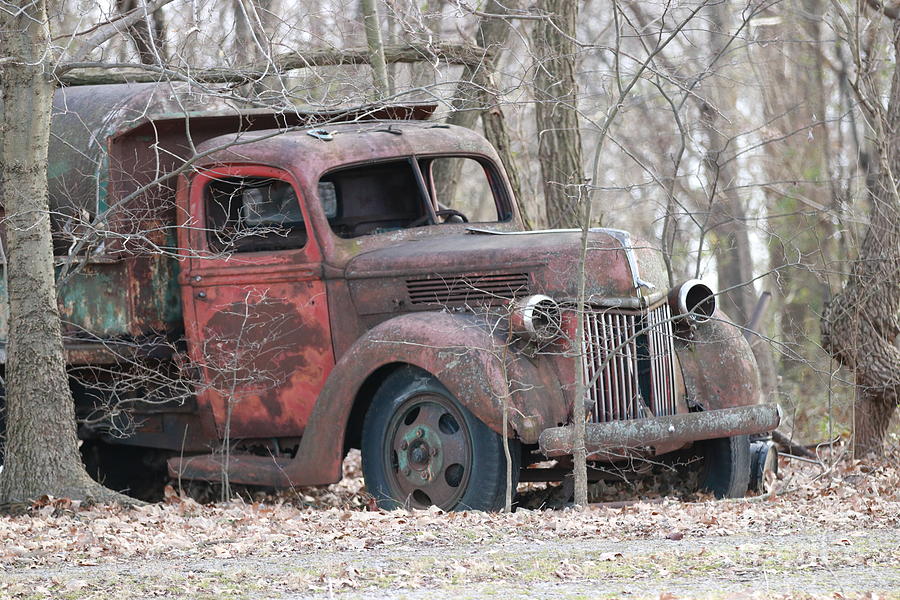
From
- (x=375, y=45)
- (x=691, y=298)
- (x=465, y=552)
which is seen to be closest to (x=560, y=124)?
(x=375, y=45)

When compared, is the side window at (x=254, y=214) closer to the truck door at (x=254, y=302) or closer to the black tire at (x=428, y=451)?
the truck door at (x=254, y=302)

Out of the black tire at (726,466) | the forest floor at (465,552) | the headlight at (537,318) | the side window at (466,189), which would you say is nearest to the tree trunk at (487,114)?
the side window at (466,189)

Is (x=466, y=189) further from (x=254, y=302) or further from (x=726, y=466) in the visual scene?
(x=726, y=466)

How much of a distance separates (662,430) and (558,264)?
1057 mm

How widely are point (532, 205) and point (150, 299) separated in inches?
310

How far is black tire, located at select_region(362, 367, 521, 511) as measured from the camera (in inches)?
257

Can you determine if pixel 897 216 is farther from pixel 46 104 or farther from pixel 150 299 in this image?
pixel 46 104

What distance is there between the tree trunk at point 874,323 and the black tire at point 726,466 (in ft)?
5.74

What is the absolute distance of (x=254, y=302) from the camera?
7.51 metres

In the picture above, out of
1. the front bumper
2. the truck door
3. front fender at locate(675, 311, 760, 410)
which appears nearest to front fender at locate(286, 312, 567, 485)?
the front bumper

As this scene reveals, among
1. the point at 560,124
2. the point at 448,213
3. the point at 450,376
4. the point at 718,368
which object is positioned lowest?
the point at 718,368

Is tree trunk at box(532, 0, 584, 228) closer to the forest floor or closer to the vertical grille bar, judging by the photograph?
the vertical grille bar

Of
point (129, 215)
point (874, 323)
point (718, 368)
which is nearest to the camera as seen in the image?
point (718, 368)

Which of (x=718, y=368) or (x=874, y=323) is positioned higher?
(x=874, y=323)
